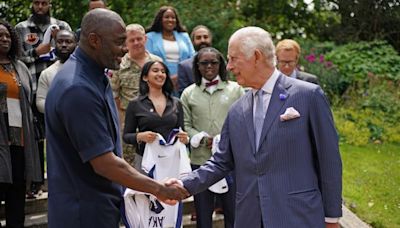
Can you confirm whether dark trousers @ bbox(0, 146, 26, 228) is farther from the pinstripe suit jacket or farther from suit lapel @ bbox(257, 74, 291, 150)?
suit lapel @ bbox(257, 74, 291, 150)

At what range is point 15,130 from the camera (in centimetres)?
527

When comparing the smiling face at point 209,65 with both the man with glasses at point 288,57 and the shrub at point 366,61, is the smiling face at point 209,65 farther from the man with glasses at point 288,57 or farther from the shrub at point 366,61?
the shrub at point 366,61

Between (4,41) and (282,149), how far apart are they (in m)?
3.10

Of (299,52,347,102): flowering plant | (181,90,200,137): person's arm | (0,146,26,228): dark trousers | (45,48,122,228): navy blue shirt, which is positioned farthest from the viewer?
(299,52,347,102): flowering plant

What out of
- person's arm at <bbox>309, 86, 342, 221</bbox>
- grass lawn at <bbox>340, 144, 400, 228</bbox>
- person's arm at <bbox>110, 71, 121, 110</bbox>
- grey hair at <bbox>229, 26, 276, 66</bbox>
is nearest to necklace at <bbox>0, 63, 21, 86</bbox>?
person's arm at <bbox>110, 71, 121, 110</bbox>

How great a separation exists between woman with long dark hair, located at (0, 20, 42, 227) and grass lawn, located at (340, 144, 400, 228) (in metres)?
3.60

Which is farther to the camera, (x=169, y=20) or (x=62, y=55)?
(x=169, y=20)

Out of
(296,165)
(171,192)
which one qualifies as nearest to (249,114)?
(296,165)

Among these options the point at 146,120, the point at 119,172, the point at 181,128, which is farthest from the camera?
the point at 181,128

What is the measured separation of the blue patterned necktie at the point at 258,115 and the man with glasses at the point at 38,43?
117 inches

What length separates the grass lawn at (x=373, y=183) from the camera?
→ 246 inches

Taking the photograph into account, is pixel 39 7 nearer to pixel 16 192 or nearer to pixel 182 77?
pixel 182 77

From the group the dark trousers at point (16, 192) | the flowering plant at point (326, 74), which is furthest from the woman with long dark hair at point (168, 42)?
the flowering plant at point (326, 74)

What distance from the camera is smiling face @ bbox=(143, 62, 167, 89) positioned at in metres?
5.61
